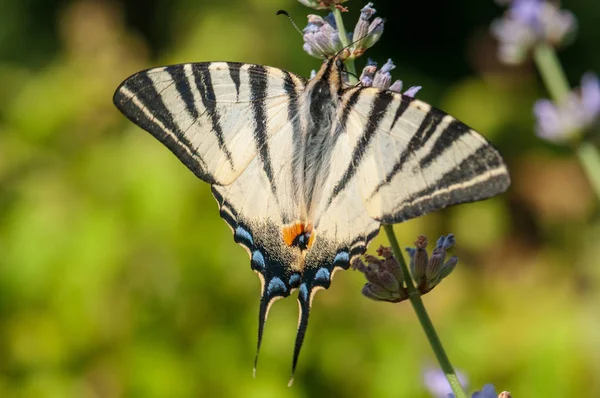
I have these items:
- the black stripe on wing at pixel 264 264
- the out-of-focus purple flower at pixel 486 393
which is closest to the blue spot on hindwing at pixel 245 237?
the black stripe on wing at pixel 264 264

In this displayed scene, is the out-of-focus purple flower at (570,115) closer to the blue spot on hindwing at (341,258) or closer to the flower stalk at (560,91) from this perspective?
the flower stalk at (560,91)

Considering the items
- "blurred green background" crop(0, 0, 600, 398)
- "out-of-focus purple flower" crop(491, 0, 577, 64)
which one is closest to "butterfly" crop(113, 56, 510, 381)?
"blurred green background" crop(0, 0, 600, 398)

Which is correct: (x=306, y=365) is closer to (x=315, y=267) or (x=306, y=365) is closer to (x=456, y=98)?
(x=315, y=267)

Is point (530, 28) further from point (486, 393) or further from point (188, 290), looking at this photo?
point (486, 393)

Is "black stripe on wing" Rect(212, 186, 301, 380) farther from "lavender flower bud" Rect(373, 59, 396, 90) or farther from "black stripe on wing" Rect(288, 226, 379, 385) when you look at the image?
"lavender flower bud" Rect(373, 59, 396, 90)

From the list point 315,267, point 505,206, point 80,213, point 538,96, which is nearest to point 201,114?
point 315,267

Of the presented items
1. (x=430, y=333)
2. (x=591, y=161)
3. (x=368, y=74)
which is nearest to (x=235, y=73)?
(x=368, y=74)
